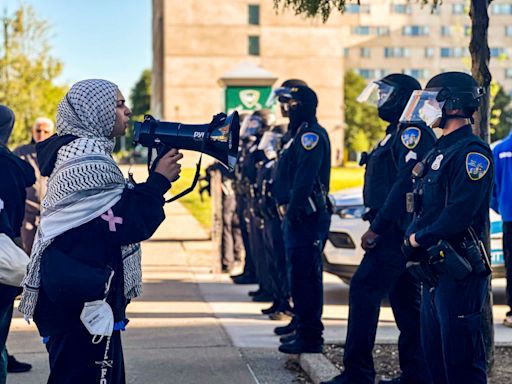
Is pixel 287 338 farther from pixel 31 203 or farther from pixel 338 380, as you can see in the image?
pixel 31 203

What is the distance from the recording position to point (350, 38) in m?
113

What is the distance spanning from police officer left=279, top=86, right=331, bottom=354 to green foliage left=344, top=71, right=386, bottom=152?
274ft

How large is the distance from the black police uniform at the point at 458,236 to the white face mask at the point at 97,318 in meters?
1.62

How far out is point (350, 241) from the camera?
969 centimetres

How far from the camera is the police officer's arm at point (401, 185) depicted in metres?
5.46

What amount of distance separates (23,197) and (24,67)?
80.7 ft

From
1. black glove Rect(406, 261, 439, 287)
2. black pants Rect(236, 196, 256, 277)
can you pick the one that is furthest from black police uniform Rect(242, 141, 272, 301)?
black glove Rect(406, 261, 439, 287)

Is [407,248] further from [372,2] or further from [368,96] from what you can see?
[372,2]

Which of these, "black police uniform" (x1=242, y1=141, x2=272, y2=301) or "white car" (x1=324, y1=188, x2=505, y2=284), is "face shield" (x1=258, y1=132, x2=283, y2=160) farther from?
"white car" (x1=324, y1=188, x2=505, y2=284)

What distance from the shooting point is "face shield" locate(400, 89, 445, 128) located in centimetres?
471

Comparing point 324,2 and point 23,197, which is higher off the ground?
point 324,2

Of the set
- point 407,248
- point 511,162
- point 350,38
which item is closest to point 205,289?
point 511,162

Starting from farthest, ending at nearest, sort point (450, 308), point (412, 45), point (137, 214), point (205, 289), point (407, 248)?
point (412, 45)
point (205, 289)
point (407, 248)
point (450, 308)
point (137, 214)

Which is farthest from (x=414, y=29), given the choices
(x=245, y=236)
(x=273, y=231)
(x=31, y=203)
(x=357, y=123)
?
(x=273, y=231)
